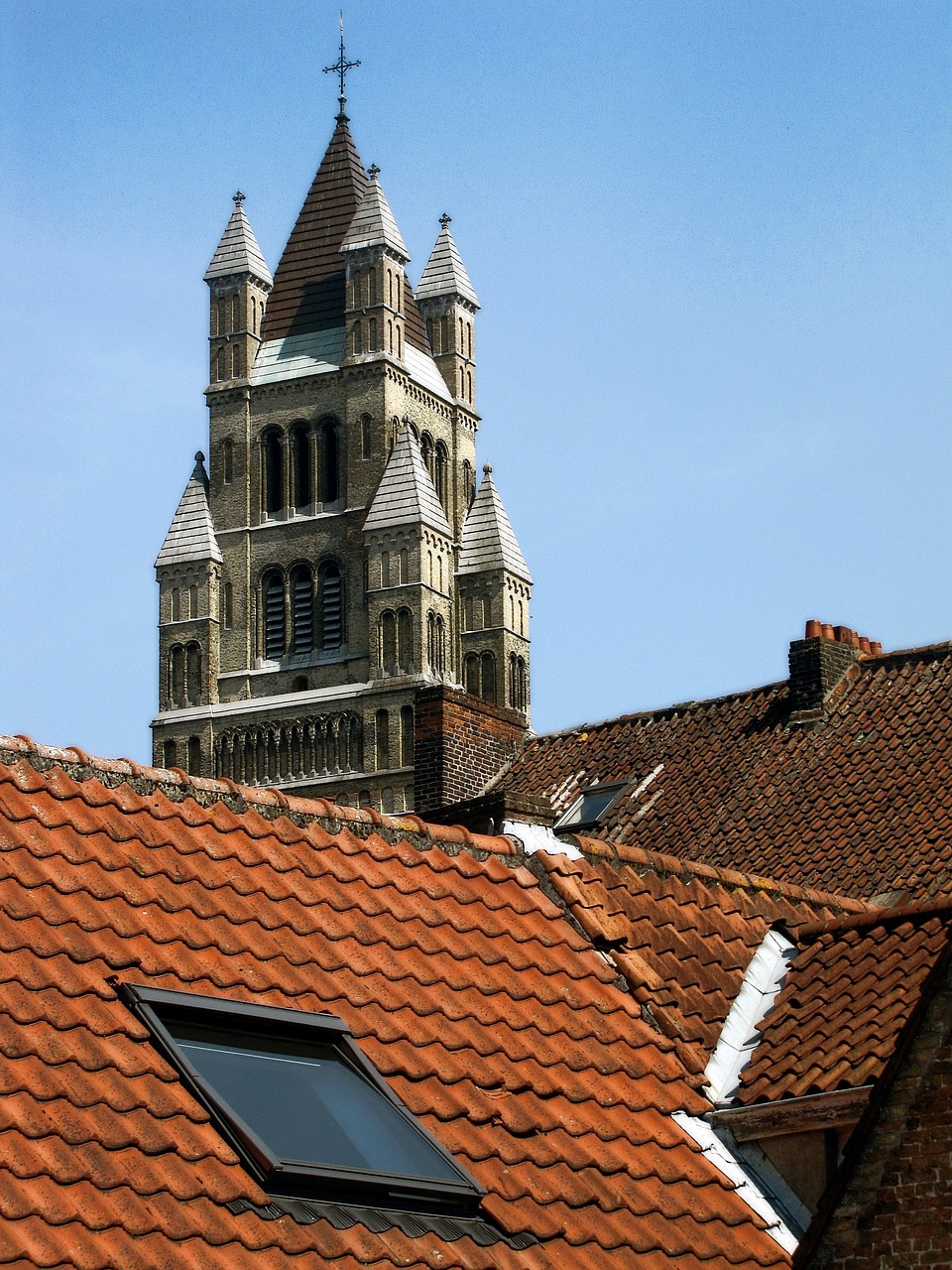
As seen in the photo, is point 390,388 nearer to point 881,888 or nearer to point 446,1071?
point 881,888

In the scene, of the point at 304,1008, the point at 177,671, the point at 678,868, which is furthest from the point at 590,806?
the point at 177,671

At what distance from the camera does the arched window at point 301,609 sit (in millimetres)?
92188

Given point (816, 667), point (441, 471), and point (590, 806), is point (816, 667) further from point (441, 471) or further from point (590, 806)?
point (441, 471)

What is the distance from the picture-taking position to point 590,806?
2161 centimetres

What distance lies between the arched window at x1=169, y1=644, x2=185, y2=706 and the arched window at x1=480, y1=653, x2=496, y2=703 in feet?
38.0

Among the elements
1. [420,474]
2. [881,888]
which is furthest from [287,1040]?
[420,474]

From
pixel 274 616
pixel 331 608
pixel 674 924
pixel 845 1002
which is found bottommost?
pixel 845 1002

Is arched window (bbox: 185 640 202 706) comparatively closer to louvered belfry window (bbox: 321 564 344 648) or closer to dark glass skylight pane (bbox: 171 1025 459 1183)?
louvered belfry window (bbox: 321 564 344 648)

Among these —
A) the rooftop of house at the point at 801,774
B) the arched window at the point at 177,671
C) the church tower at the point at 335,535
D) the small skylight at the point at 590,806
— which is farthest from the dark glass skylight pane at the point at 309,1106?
the arched window at the point at 177,671

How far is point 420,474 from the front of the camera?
9150 cm

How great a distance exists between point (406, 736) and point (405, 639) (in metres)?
4.60

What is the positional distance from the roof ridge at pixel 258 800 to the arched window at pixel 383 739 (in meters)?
75.4

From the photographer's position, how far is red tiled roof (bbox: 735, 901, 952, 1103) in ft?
31.6

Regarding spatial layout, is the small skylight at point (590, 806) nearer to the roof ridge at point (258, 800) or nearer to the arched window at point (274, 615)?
the roof ridge at point (258, 800)
